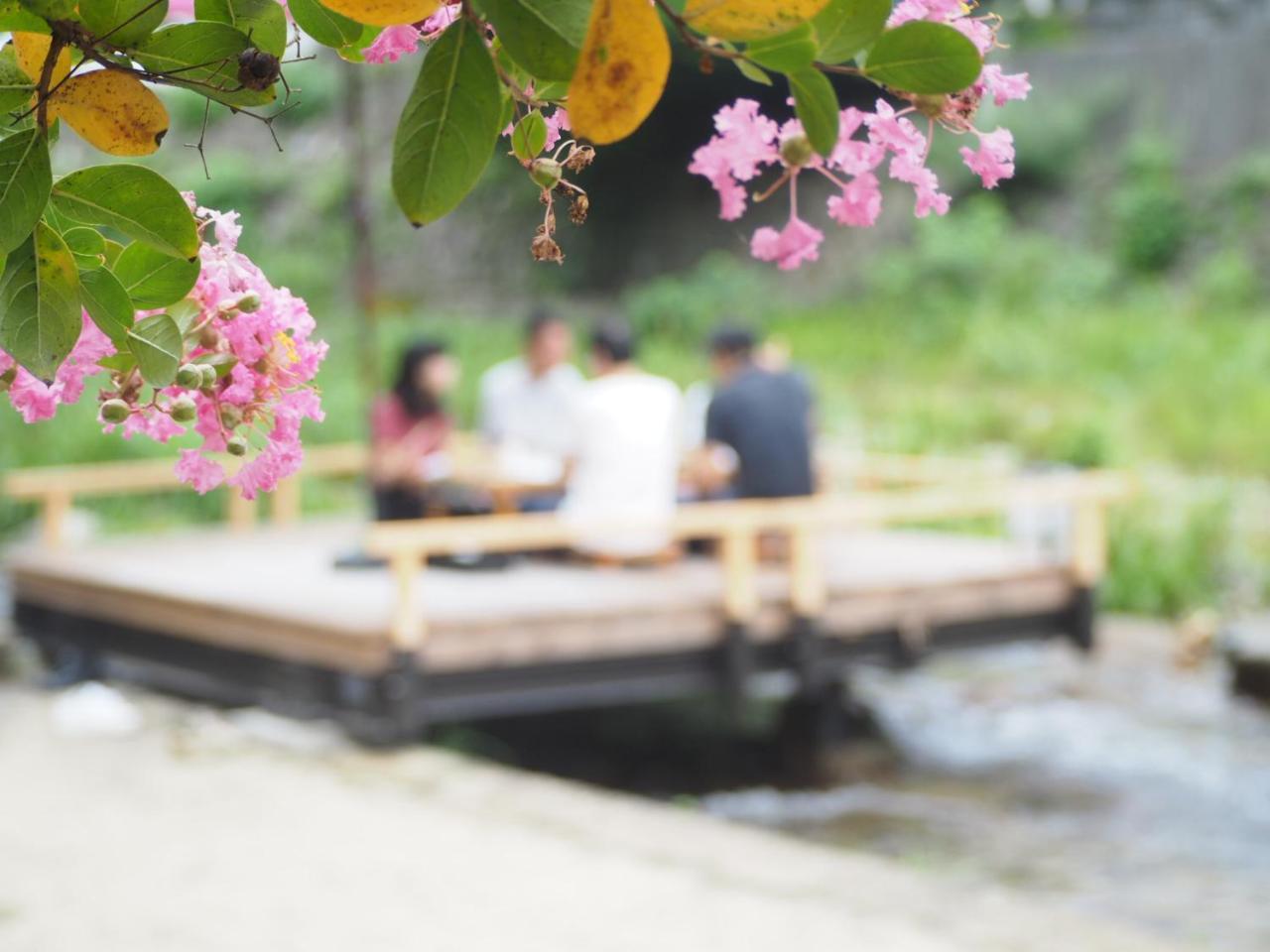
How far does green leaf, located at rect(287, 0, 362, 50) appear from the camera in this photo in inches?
42.4

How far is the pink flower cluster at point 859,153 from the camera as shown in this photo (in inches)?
38.6

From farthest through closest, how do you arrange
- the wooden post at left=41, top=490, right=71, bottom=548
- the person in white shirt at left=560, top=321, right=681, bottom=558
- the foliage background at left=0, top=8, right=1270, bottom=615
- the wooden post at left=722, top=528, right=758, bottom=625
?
the foliage background at left=0, top=8, right=1270, bottom=615, the wooden post at left=41, top=490, right=71, bottom=548, the person in white shirt at left=560, top=321, right=681, bottom=558, the wooden post at left=722, top=528, right=758, bottom=625

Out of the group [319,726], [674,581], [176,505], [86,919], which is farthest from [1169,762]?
[176,505]

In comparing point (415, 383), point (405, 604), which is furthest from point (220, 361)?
point (415, 383)

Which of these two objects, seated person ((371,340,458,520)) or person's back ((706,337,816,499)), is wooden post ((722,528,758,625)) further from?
seated person ((371,340,458,520))

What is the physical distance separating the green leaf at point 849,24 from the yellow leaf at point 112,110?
43cm

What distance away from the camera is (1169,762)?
20.2 feet

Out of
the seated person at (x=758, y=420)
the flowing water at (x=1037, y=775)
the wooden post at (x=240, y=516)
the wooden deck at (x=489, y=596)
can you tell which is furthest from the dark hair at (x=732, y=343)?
the wooden post at (x=240, y=516)

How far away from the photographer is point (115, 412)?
Result: 1108mm

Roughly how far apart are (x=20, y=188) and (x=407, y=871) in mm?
3099

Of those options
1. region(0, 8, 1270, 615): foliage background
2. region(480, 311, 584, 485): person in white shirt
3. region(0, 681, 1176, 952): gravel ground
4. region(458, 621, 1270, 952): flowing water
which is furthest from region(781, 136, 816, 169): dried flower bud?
region(0, 8, 1270, 615): foliage background

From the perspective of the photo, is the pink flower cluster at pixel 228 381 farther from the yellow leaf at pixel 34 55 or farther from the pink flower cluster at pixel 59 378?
the yellow leaf at pixel 34 55

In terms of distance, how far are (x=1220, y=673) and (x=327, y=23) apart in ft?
22.5

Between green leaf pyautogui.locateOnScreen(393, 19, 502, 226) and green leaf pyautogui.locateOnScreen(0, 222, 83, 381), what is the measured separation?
0.85 ft
